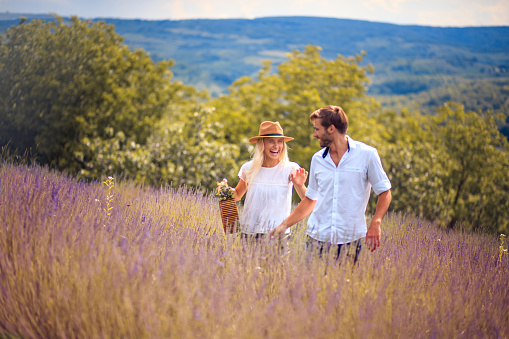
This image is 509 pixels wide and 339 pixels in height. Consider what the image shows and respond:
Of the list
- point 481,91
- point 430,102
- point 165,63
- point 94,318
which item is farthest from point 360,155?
point 430,102

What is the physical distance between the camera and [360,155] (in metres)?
3.21

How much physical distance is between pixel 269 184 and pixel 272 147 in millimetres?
326

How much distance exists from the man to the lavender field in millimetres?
227

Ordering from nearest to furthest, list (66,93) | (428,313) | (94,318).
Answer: (94,318) → (428,313) → (66,93)

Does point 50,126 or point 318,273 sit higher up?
point 318,273

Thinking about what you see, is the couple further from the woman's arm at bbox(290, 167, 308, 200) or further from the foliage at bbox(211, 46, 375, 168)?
the foliage at bbox(211, 46, 375, 168)

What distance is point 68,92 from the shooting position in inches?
580

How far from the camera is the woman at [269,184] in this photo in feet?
12.0

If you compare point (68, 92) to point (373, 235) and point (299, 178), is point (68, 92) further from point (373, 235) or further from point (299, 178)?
point (373, 235)

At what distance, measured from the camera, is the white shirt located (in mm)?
3205

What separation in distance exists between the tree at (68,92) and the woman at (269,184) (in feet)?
30.9

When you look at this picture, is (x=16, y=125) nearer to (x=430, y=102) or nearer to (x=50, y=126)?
(x=50, y=126)

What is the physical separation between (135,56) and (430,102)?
496 feet

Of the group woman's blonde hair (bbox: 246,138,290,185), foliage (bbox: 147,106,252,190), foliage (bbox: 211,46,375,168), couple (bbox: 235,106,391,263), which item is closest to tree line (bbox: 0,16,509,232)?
foliage (bbox: 147,106,252,190)
